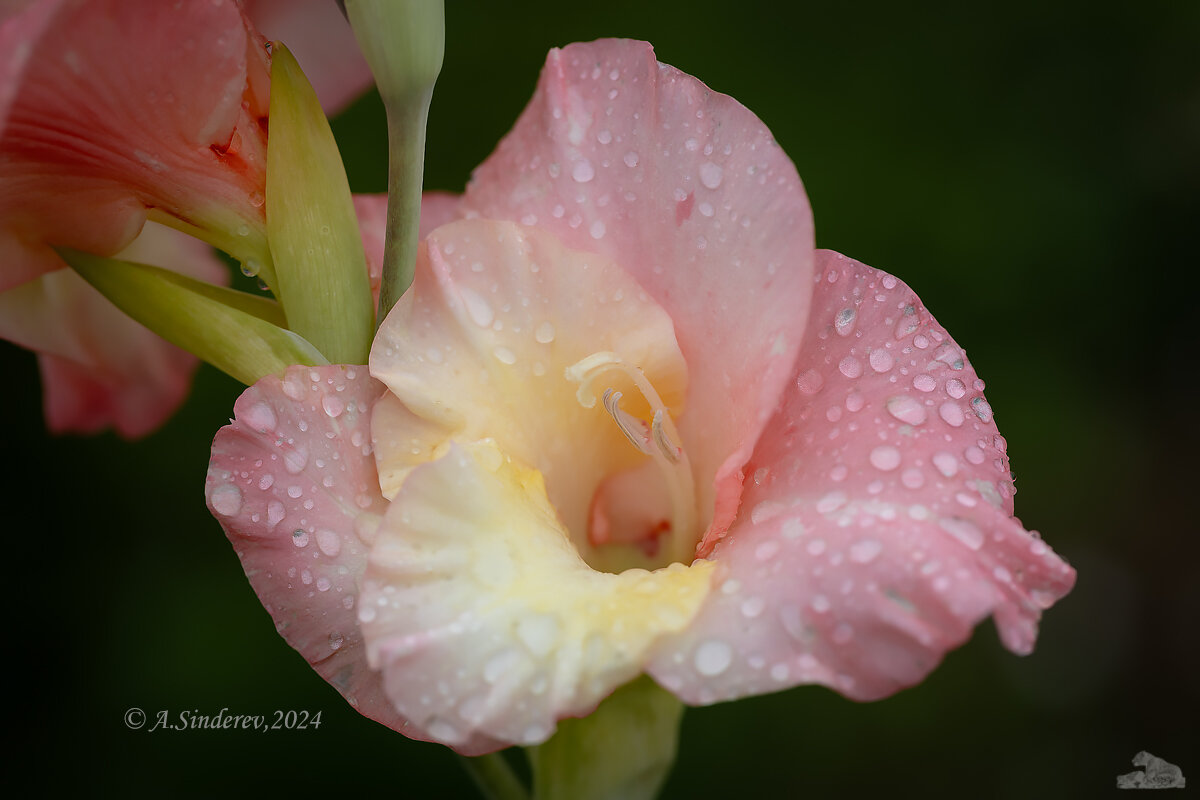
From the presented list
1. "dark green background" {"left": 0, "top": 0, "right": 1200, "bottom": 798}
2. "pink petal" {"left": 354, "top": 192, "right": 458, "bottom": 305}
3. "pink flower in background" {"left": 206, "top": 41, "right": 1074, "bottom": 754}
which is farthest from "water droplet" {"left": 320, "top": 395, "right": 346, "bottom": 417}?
"dark green background" {"left": 0, "top": 0, "right": 1200, "bottom": 798}

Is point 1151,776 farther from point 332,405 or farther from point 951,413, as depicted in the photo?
point 332,405

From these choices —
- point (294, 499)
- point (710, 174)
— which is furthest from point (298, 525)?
point (710, 174)

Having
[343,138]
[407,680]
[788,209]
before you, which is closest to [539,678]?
[407,680]

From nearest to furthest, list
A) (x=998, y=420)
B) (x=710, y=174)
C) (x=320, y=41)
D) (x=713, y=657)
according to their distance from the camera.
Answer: (x=713, y=657), (x=710, y=174), (x=320, y=41), (x=998, y=420)

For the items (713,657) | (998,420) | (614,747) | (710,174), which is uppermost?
(710,174)

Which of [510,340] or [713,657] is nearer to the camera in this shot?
[713,657]

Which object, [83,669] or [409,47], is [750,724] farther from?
[409,47]
